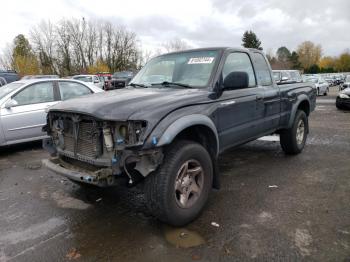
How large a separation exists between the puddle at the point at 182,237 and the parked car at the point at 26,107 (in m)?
4.59

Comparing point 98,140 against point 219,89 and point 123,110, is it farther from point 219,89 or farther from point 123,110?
point 219,89

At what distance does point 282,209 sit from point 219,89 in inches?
66.0

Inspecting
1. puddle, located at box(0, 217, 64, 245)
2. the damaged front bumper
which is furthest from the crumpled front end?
puddle, located at box(0, 217, 64, 245)

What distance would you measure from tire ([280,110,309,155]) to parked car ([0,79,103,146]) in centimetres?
501

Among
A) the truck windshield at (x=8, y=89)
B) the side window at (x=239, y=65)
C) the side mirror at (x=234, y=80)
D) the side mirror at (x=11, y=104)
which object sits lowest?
the side mirror at (x=11, y=104)

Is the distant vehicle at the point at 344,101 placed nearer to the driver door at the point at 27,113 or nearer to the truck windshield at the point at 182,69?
the truck windshield at the point at 182,69

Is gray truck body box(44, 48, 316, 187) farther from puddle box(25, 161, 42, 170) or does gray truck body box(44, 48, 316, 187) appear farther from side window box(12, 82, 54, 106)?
side window box(12, 82, 54, 106)

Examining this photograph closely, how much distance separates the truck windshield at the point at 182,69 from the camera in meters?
4.33

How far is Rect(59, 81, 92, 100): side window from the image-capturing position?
25.3ft

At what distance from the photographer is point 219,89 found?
4.20 metres

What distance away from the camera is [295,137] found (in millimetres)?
6285

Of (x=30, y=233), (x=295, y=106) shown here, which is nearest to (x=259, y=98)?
(x=295, y=106)

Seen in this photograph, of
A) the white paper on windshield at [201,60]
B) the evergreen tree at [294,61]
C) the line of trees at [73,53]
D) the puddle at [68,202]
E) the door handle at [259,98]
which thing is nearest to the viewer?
the puddle at [68,202]

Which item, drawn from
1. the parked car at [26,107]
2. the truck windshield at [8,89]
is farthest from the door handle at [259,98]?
the truck windshield at [8,89]
